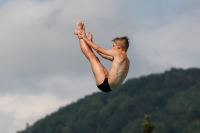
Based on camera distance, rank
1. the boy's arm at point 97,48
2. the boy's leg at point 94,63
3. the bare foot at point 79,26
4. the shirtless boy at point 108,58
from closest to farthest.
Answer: the boy's arm at point 97,48, the shirtless boy at point 108,58, the boy's leg at point 94,63, the bare foot at point 79,26

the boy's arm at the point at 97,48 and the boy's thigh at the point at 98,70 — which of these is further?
the boy's thigh at the point at 98,70

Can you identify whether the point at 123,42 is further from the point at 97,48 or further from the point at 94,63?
the point at 94,63

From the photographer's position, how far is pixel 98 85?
2986 centimetres

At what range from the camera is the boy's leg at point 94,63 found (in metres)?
29.7

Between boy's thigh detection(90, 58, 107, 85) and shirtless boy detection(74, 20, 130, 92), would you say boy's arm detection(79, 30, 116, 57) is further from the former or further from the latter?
boy's thigh detection(90, 58, 107, 85)

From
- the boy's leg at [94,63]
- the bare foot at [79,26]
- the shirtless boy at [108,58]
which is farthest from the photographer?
the bare foot at [79,26]

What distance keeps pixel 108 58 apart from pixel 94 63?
22.6 inches

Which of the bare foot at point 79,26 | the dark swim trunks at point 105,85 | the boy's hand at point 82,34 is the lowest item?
the dark swim trunks at point 105,85

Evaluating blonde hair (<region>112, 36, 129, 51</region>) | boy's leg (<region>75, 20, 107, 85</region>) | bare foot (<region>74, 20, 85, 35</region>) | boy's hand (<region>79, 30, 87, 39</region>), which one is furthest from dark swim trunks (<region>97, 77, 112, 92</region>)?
bare foot (<region>74, 20, 85, 35</region>)

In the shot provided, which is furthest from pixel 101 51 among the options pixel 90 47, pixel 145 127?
pixel 145 127

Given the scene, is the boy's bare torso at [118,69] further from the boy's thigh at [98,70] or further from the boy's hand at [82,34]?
the boy's hand at [82,34]

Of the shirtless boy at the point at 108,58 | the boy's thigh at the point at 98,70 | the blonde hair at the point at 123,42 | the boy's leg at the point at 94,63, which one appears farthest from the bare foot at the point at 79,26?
the blonde hair at the point at 123,42

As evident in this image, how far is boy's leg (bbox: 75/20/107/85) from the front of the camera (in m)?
29.7

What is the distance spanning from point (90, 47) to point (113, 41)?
917mm
